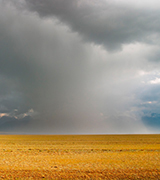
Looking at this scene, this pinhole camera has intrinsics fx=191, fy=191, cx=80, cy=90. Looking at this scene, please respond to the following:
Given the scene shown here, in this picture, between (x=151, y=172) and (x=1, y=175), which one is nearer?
(x=1, y=175)

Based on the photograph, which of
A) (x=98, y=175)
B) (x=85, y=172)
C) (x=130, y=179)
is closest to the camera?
(x=130, y=179)

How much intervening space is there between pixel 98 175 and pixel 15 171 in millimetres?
6651

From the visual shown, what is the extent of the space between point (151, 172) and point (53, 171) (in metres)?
7.95

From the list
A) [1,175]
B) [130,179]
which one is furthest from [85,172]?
[1,175]

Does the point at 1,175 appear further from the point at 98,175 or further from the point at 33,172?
the point at 98,175

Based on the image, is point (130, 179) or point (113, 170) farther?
point (113, 170)

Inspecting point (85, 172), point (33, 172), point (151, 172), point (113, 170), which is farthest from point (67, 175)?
point (151, 172)

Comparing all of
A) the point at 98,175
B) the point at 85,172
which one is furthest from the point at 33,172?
the point at 98,175

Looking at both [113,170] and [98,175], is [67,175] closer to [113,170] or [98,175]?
[98,175]

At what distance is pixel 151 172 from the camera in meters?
15.4

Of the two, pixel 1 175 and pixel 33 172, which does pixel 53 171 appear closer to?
pixel 33 172

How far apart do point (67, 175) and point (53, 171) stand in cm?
180

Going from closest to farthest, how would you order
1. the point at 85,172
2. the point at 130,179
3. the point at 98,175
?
the point at 130,179, the point at 98,175, the point at 85,172

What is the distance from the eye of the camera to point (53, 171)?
51.5 ft
